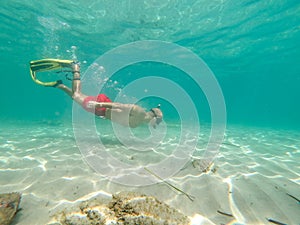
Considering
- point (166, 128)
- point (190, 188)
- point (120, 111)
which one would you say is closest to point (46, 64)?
point (120, 111)

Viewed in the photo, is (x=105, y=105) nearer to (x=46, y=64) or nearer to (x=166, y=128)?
(x=46, y=64)

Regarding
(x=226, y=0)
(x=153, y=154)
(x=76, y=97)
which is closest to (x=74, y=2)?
(x=76, y=97)

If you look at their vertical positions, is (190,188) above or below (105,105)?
below

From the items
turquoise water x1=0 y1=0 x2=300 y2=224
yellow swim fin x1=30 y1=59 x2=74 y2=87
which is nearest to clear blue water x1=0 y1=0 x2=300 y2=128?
turquoise water x1=0 y1=0 x2=300 y2=224

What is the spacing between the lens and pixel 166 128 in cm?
1667

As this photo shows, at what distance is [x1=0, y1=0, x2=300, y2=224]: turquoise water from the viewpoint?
12.2 feet

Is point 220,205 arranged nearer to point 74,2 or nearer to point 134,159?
point 134,159

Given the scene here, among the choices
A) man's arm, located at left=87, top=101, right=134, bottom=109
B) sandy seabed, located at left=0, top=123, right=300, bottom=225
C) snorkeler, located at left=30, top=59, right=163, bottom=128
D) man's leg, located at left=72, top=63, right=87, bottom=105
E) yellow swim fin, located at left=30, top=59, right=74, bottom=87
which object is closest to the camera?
sandy seabed, located at left=0, top=123, right=300, bottom=225

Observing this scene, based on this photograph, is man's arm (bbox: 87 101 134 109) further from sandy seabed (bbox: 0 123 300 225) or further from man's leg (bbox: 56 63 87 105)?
sandy seabed (bbox: 0 123 300 225)

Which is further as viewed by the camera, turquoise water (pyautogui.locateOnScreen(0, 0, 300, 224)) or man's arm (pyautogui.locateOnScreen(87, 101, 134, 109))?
man's arm (pyautogui.locateOnScreen(87, 101, 134, 109))

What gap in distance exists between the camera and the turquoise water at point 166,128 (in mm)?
3715

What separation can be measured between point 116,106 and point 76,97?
2.52m

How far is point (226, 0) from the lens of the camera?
1447 cm

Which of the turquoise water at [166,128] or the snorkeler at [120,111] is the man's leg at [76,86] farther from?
the turquoise water at [166,128]
